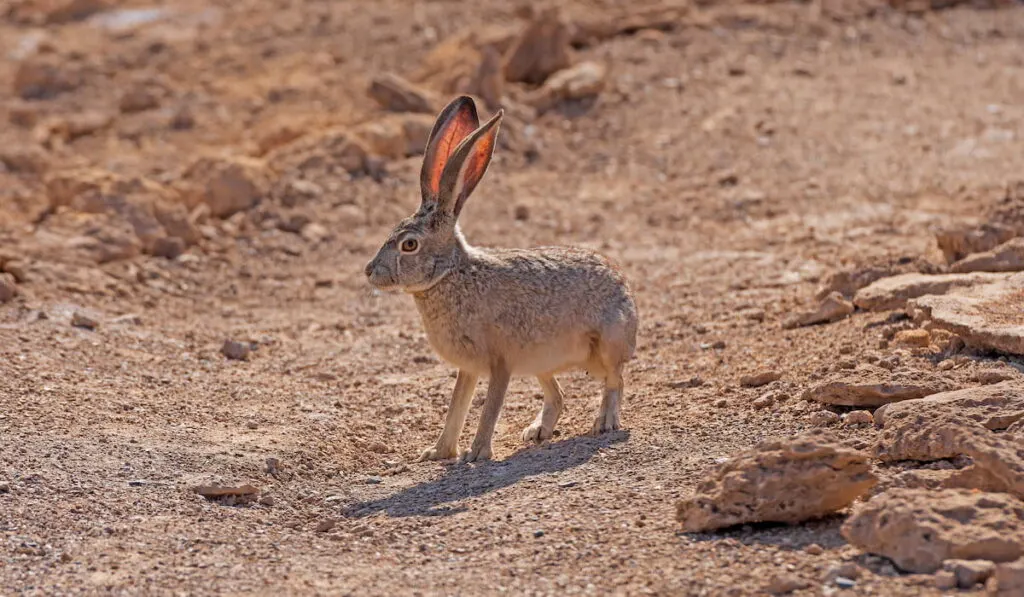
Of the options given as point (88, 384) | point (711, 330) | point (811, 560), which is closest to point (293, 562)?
point (811, 560)

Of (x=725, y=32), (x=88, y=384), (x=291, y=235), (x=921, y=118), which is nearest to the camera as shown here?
(x=88, y=384)

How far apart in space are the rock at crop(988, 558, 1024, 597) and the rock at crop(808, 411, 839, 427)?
2.18 metres

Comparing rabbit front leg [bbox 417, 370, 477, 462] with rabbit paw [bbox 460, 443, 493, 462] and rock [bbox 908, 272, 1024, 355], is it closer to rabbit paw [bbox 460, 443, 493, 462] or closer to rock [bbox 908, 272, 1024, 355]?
rabbit paw [bbox 460, 443, 493, 462]

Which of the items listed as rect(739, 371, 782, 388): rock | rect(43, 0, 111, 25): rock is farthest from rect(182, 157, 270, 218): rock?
rect(43, 0, 111, 25): rock

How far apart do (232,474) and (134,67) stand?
12.3 metres

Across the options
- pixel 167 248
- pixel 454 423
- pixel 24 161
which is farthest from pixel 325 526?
pixel 24 161

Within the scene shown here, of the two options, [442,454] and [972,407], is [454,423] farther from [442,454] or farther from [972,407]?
[972,407]

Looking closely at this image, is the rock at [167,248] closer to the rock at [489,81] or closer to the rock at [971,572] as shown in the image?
the rock at [489,81]

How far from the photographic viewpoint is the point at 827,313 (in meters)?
9.20

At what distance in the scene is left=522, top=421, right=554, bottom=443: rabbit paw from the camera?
7984mm

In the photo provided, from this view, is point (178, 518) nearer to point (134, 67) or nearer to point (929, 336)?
point (929, 336)

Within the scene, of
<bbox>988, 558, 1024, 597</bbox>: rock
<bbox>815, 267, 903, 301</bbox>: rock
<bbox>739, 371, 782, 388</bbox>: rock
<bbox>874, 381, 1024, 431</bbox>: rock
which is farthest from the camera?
<bbox>815, 267, 903, 301</bbox>: rock

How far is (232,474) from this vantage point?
7.13m

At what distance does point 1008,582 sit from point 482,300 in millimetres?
3514
